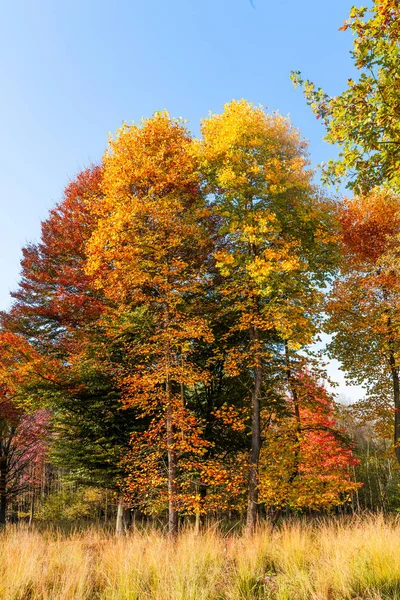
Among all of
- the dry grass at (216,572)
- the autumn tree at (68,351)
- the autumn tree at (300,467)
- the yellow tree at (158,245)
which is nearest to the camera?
the dry grass at (216,572)

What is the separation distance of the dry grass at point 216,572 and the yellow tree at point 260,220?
5167mm

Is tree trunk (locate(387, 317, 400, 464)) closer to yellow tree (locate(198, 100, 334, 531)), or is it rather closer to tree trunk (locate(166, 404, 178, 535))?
yellow tree (locate(198, 100, 334, 531))

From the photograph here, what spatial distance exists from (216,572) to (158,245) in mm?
8732

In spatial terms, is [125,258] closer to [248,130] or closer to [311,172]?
[248,130]

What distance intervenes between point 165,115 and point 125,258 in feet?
18.1

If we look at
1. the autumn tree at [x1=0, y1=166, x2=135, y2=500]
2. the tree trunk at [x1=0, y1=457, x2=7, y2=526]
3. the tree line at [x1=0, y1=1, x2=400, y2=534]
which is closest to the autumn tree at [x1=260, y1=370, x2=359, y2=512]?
the tree line at [x1=0, y1=1, x2=400, y2=534]

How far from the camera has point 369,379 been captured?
17.7 metres

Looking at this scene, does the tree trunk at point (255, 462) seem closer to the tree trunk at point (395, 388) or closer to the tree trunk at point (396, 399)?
the tree trunk at point (395, 388)

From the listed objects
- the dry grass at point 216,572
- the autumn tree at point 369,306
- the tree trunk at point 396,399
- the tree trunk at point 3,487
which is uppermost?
the autumn tree at point 369,306

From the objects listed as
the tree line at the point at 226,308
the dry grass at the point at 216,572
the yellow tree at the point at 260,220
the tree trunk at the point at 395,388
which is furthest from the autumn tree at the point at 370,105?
the tree trunk at the point at 395,388

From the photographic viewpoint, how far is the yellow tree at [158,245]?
11.4m

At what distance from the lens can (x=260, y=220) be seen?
1123cm

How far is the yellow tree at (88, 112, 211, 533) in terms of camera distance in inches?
451

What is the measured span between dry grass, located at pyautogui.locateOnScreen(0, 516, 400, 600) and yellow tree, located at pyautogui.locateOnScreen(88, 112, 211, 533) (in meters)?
4.14
